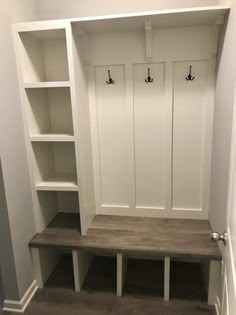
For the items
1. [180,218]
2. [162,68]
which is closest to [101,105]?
[162,68]

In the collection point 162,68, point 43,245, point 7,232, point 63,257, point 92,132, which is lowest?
point 63,257

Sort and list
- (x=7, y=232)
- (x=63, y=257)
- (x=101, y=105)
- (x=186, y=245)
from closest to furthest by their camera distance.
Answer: (x=7, y=232) → (x=186, y=245) → (x=101, y=105) → (x=63, y=257)

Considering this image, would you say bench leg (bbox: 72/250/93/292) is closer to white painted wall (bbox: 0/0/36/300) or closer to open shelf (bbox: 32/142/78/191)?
white painted wall (bbox: 0/0/36/300)

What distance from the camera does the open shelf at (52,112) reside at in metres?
2.15

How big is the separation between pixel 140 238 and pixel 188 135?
3.02 ft

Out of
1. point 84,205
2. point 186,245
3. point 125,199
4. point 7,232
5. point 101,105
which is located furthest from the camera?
point 125,199

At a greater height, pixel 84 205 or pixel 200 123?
pixel 200 123

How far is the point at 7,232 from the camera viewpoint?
183 cm

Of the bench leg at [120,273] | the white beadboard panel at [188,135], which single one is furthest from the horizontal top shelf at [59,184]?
the white beadboard panel at [188,135]

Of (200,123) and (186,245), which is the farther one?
(200,123)

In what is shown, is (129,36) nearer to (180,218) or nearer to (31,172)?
(31,172)

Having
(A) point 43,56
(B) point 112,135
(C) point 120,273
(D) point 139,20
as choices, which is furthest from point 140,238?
(A) point 43,56

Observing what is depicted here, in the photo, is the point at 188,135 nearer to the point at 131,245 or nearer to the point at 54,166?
the point at 131,245

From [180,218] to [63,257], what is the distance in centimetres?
121
